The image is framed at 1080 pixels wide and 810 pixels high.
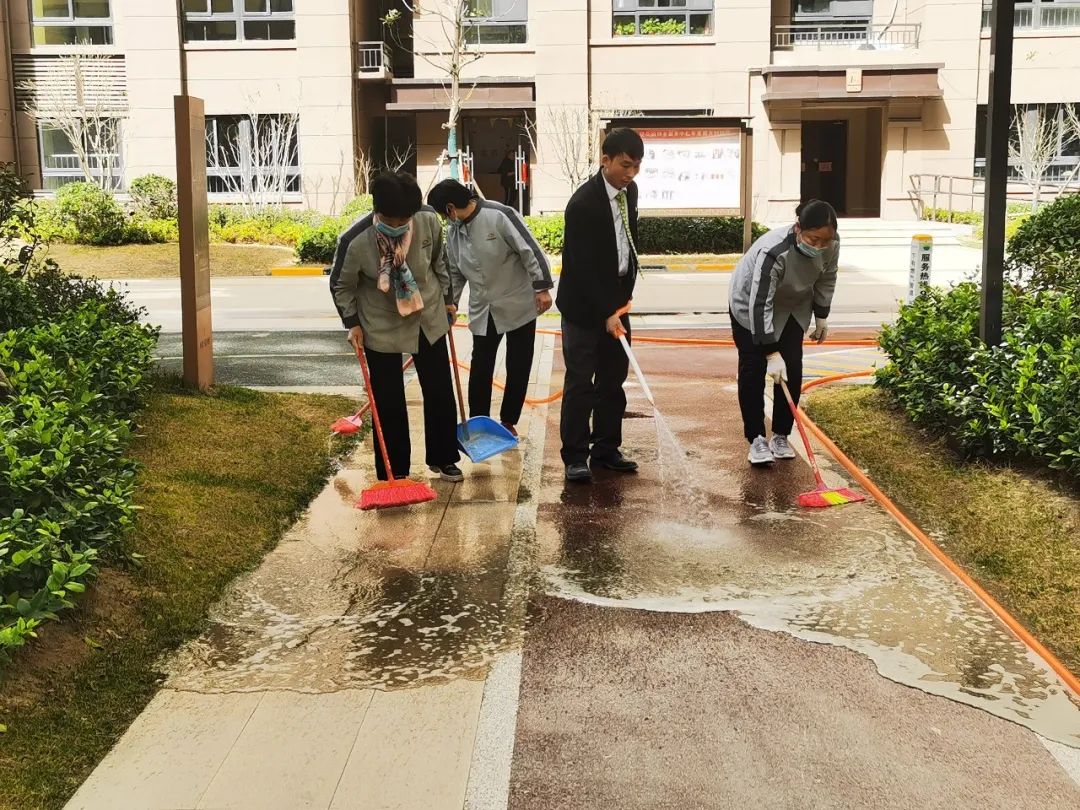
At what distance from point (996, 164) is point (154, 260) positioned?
20099 millimetres

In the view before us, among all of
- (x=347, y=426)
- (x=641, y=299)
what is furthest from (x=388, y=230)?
(x=641, y=299)

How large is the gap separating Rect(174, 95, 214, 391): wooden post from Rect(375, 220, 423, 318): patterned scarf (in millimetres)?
2614

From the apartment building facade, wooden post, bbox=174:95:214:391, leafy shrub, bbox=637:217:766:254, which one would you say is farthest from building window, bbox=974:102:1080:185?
wooden post, bbox=174:95:214:391

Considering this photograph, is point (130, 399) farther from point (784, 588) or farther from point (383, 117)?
point (383, 117)

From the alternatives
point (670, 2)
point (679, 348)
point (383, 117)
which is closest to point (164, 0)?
point (383, 117)

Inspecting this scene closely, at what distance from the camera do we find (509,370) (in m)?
8.04

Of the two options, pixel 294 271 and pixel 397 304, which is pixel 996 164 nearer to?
pixel 397 304

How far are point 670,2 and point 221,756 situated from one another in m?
29.9

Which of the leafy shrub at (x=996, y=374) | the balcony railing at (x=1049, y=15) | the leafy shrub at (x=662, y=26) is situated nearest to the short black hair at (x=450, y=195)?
the leafy shrub at (x=996, y=374)

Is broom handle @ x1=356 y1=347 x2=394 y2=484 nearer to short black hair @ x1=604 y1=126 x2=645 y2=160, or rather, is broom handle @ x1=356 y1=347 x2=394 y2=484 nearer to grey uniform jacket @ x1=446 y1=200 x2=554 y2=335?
grey uniform jacket @ x1=446 y1=200 x2=554 y2=335

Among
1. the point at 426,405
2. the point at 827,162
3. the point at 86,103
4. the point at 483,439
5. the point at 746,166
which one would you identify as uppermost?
the point at 86,103

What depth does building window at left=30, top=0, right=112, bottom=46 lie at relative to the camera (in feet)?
103

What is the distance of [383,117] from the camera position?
3297 centimetres

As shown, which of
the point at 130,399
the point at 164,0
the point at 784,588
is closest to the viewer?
the point at 784,588
